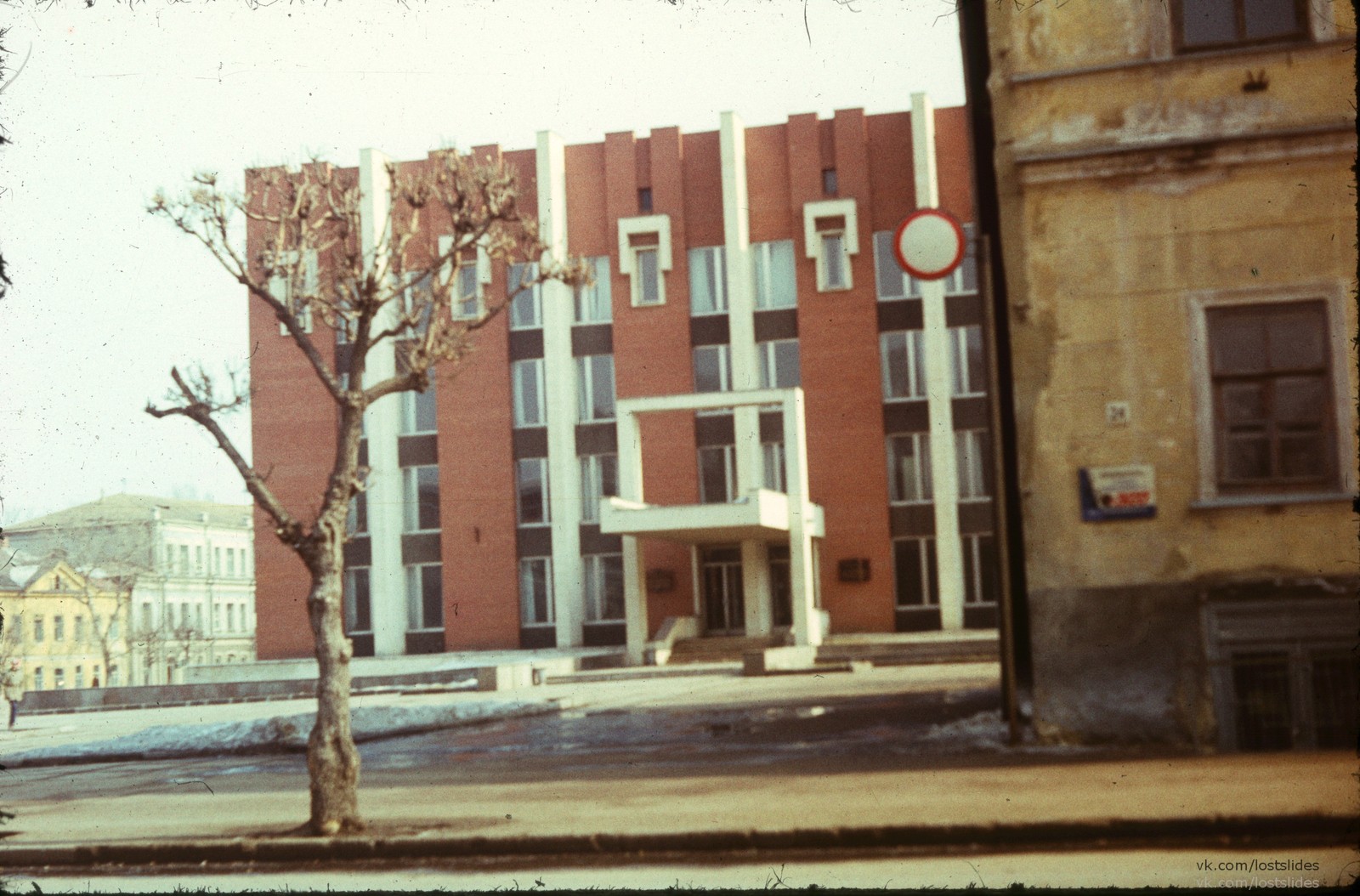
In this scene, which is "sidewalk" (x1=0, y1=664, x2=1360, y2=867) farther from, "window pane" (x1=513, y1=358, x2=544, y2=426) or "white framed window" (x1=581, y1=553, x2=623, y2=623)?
"window pane" (x1=513, y1=358, x2=544, y2=426)

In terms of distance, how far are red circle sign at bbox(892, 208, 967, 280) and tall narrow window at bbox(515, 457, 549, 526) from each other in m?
39.3

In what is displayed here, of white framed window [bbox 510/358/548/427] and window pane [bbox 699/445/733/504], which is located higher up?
white framed window [bbox 510/358/548/427]

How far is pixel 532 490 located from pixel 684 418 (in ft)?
19.4

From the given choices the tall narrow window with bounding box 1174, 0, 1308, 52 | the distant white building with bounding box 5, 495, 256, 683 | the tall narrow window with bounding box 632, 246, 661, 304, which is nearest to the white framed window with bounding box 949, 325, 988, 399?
the tall narrow window with bounding box 632, 246, 661, 304

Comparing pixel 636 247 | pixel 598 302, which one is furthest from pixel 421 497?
pixel 636 247

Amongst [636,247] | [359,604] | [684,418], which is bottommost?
[359,604]

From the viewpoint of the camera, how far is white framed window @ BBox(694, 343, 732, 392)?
165 ft

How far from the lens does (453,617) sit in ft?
167

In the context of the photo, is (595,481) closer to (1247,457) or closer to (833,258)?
(833,258)

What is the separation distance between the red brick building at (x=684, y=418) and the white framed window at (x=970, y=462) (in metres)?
0.08

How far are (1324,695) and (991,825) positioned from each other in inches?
166

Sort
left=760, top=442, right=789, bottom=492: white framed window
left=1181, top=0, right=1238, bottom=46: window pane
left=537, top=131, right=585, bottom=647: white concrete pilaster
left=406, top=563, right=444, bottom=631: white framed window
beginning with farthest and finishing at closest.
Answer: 1. left=406, top=563, right=444, bottom=631: white framed window
2. left=537, top=131, right=585, bottom=647: white concrete pilaster
3. left=760, top=442, right=789, bottom=492: white framed window
4. left=1181, top=0, right=1238, bottom=46: window pane

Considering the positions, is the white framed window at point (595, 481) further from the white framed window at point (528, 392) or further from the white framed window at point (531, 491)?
the white framed window at point (528, 392)

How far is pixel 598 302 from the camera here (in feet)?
168
